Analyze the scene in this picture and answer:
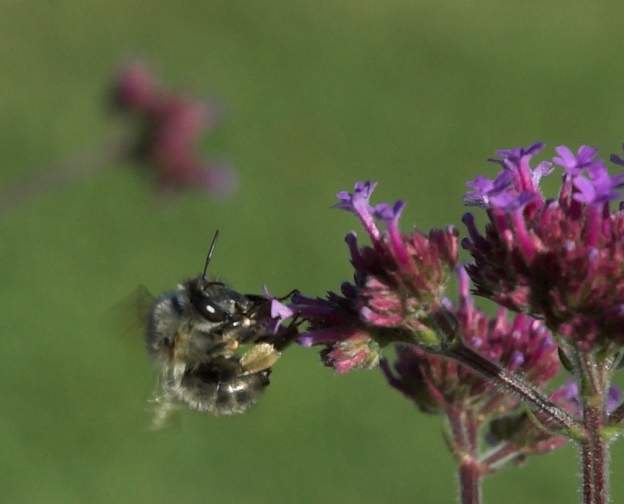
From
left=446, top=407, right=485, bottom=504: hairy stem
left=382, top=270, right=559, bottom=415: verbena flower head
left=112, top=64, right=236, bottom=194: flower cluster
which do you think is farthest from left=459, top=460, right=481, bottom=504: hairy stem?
left=112, top=64, right=236, bottom=194: flower cluster

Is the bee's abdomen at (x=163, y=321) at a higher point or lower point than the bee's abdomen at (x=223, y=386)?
higher

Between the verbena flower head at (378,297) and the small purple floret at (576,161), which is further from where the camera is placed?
the verbena flower head at (378,297)

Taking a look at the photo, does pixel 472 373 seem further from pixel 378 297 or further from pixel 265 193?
pixel 265 193

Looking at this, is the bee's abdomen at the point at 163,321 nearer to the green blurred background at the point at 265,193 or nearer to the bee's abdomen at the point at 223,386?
the bee's abdomen at the point at 223,386

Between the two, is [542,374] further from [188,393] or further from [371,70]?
[371,70]

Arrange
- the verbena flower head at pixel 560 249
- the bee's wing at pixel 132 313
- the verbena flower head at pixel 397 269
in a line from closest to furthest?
the verbena flower head at pixel 560 249 < the verbena flower head at pixel 397 269 < the bee's wing at pixel 132 313

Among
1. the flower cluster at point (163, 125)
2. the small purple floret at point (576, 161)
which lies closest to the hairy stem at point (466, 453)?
the small purple floret at point (576, 161)
